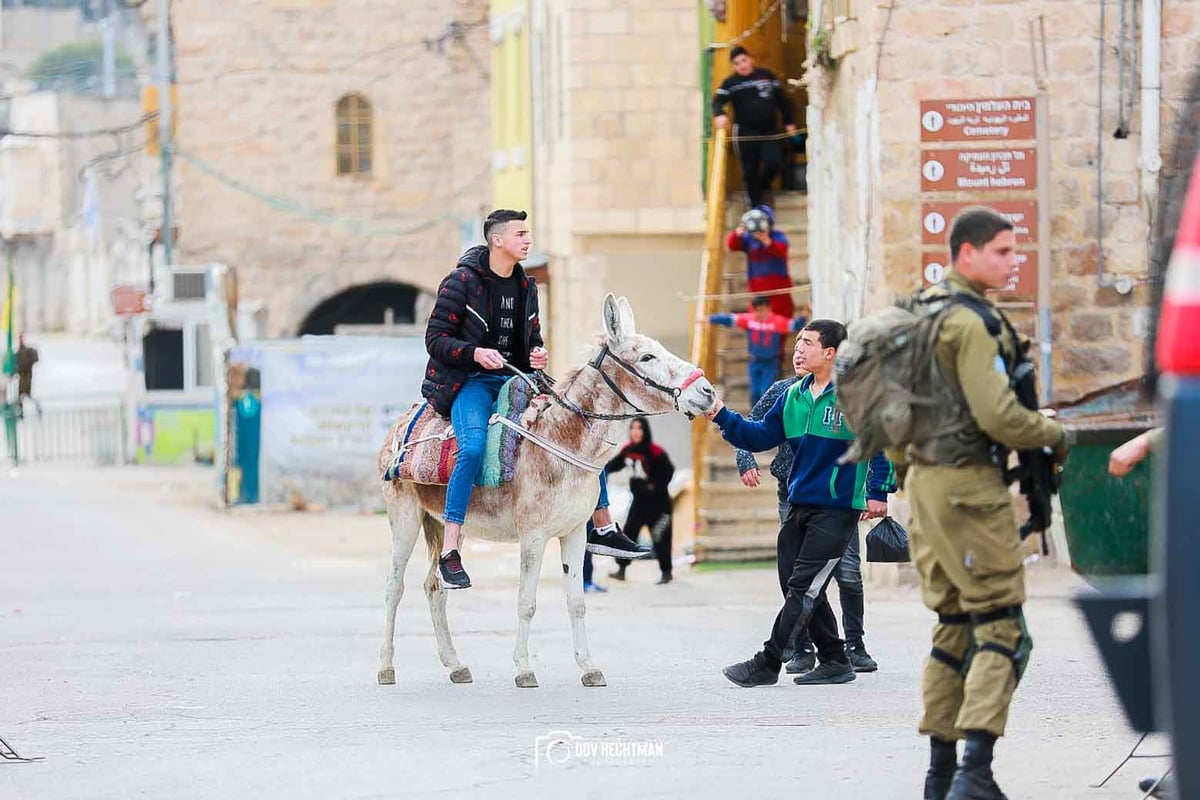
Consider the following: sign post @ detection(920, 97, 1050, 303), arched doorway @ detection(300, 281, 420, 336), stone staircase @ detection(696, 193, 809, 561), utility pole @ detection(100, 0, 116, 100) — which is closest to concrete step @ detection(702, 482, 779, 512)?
stone staircase @ detection(696, 193, 809, 561)

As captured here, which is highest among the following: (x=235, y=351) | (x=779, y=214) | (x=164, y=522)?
(x=779, y=214)

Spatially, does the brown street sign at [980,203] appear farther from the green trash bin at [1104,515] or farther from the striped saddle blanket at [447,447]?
the striped saddle blanket at [447,447]

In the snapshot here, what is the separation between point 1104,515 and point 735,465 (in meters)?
6.84

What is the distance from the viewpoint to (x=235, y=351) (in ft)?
83.3

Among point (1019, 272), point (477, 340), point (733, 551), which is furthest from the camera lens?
point (733, 551)

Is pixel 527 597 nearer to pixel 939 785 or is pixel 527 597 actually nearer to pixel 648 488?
pixel 939 785

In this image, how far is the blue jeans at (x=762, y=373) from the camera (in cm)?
1919

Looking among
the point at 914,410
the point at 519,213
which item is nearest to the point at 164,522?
the point at 519,213

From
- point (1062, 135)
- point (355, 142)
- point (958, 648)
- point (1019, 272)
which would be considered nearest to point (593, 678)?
point (958, 648)

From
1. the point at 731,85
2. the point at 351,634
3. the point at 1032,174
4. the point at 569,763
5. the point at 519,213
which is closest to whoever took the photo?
the point at 569,763

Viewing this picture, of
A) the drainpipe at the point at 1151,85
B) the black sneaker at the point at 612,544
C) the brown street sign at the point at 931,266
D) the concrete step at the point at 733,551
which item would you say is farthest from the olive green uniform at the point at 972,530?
the concrete step at the point at 733,551

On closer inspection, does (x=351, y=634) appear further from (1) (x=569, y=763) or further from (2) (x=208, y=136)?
(2) (x=208, y=136)

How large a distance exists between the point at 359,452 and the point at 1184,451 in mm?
20654

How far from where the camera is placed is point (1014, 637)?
713cm
